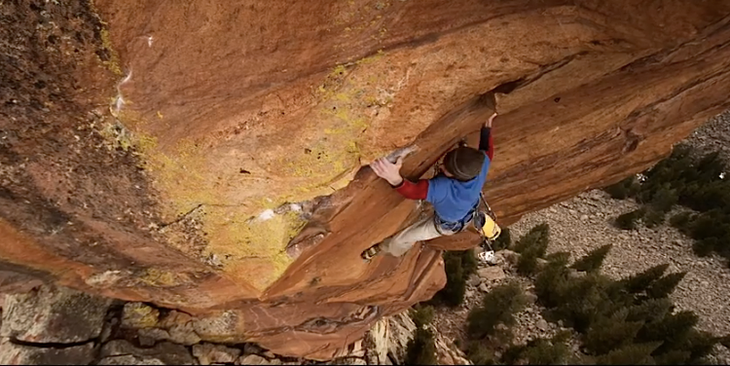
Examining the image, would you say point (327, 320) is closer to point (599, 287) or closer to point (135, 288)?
point (135, 288)

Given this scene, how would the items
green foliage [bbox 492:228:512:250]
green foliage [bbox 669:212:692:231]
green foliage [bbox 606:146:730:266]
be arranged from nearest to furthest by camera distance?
green foliage [bbox 606:146:730:266] → green foliage [bbox 669:212:692:231] → green foliage [bbox 492:228:512:250]

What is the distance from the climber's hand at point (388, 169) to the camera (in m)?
5.16

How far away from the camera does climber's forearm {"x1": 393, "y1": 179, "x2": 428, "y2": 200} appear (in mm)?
5254

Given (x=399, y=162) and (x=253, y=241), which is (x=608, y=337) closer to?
(x=399, y=162)

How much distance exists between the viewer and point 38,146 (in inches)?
191

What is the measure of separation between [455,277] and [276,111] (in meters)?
8.77

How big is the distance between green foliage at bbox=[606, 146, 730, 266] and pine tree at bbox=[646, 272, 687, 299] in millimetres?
1990

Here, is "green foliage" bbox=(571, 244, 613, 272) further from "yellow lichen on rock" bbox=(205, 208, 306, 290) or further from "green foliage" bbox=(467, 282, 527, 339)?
"yellow lichen on rock" bbox=(205, 208, 306, 290)

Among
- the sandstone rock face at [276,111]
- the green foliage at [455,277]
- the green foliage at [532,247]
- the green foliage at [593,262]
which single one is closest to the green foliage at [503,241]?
the green foliage at [532,247]

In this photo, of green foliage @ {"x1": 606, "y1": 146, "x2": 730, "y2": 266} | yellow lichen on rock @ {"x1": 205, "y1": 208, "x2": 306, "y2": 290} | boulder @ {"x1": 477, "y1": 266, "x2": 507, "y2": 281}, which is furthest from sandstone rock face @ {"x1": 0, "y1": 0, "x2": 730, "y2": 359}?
green foliage @ {"x1": 606, "y1": 146, "x2": 730, "y2": 266}

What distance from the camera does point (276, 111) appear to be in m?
4.66

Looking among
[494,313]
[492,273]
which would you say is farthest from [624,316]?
[492,273]

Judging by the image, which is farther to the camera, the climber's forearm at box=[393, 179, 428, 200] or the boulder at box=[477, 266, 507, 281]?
the boulder at box=[477, 266, 507, 281]

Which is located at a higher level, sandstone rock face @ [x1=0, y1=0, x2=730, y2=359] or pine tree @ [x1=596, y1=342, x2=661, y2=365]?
sandstone rock face @ [x1=0, y1=0, x2=730, y2=359]
